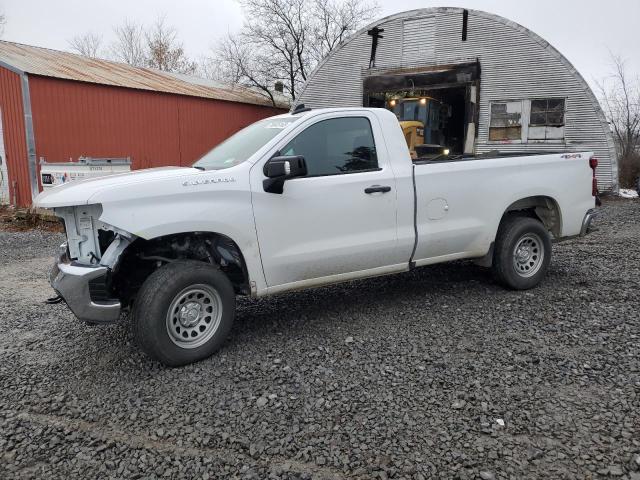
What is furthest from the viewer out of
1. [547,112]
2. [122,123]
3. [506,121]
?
[122,123]

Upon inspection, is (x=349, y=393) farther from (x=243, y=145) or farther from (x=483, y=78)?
(x=483, y=78)

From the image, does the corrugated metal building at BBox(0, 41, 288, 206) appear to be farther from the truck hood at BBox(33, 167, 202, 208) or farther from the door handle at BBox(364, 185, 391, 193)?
the door handle at BBox(364, 185, 391, 193)

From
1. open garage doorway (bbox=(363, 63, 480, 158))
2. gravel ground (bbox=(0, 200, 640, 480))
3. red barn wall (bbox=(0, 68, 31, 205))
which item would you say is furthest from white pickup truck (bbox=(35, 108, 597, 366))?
red barn wall (bbox=(0, 68, 31, 205))

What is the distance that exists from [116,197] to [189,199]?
52cm

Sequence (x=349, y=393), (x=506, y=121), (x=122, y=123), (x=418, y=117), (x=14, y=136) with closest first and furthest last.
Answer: (x=349, y=393)
(x=14, y=136)
(x=418, y=117)
(x=506, y=121)
(x=122, y=123)

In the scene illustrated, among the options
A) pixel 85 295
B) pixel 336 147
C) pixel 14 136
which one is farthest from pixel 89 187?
pixel 14 136

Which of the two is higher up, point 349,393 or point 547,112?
point 547,112

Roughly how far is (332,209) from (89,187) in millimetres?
1956

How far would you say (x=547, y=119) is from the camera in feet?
49.5

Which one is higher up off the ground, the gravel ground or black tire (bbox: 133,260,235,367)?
black tire (bbox: 133,260,235,367)

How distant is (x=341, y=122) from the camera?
4.73 metres

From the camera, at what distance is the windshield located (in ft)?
14.7

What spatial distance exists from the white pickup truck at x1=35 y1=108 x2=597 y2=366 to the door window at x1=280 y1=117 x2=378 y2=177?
0.01 metres

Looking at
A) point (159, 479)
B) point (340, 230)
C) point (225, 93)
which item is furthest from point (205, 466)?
point (225, 93)
